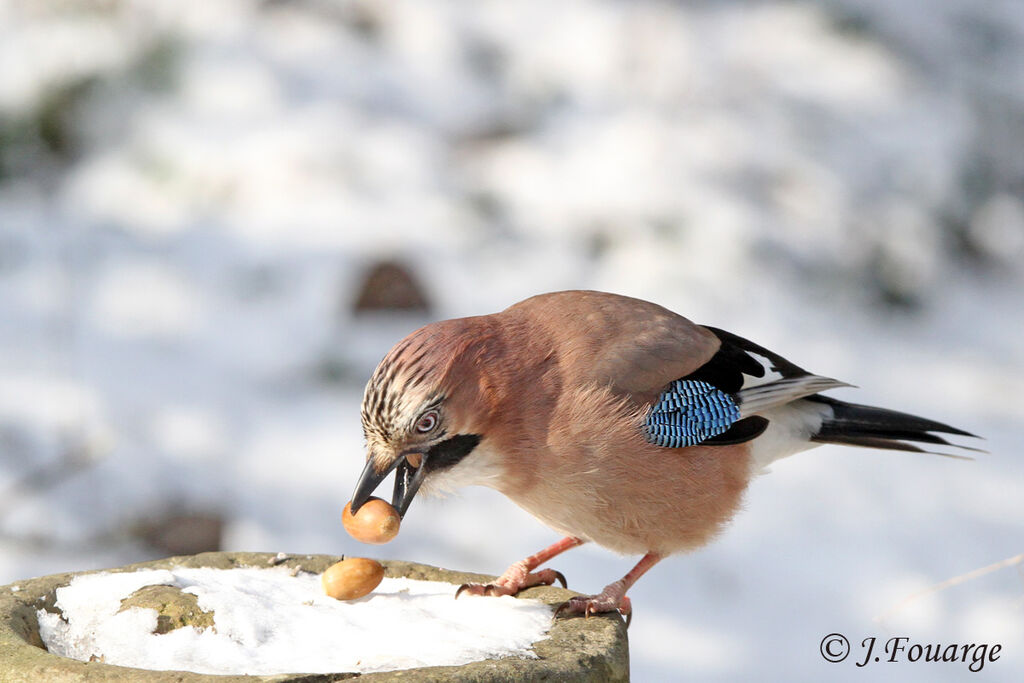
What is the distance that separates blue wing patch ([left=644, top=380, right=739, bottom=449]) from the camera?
310 cm

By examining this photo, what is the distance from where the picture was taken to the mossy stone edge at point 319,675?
2230 mm

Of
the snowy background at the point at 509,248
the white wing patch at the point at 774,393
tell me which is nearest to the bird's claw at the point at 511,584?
the white wing patch at the point at 774,393

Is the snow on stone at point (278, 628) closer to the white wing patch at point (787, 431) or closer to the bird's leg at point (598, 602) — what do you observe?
the bird's leg at point (598, 602)

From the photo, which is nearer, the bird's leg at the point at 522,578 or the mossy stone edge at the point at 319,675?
the mossy stone edge at the point at 319,675

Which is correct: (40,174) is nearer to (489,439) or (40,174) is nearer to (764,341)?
(764,341)

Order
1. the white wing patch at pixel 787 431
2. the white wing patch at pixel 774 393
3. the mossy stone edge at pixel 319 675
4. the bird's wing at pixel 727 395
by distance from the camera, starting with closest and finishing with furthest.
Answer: the mossy stone edge at pixel 319 675
the bird's wing at pixel 727 395
the white wing patch at pixel 774 393
the white wing patch at pixel 787 431

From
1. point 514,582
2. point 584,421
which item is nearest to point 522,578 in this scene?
point 514,582

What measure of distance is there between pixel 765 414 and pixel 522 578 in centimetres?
86

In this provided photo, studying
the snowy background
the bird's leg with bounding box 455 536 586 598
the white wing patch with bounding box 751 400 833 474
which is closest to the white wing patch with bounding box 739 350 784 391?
the white wing patch with bounding box 751 400 833 474

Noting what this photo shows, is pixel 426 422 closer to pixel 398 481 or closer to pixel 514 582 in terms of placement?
pixel 398 481

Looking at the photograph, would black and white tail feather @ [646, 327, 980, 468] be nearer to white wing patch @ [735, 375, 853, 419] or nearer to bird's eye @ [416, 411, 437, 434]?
white wing patch @ [735, 375, 853, 419]

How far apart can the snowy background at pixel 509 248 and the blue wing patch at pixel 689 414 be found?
1.88 m

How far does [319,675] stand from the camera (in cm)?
226

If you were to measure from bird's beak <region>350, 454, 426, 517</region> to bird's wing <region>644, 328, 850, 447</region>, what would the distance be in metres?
0.62
